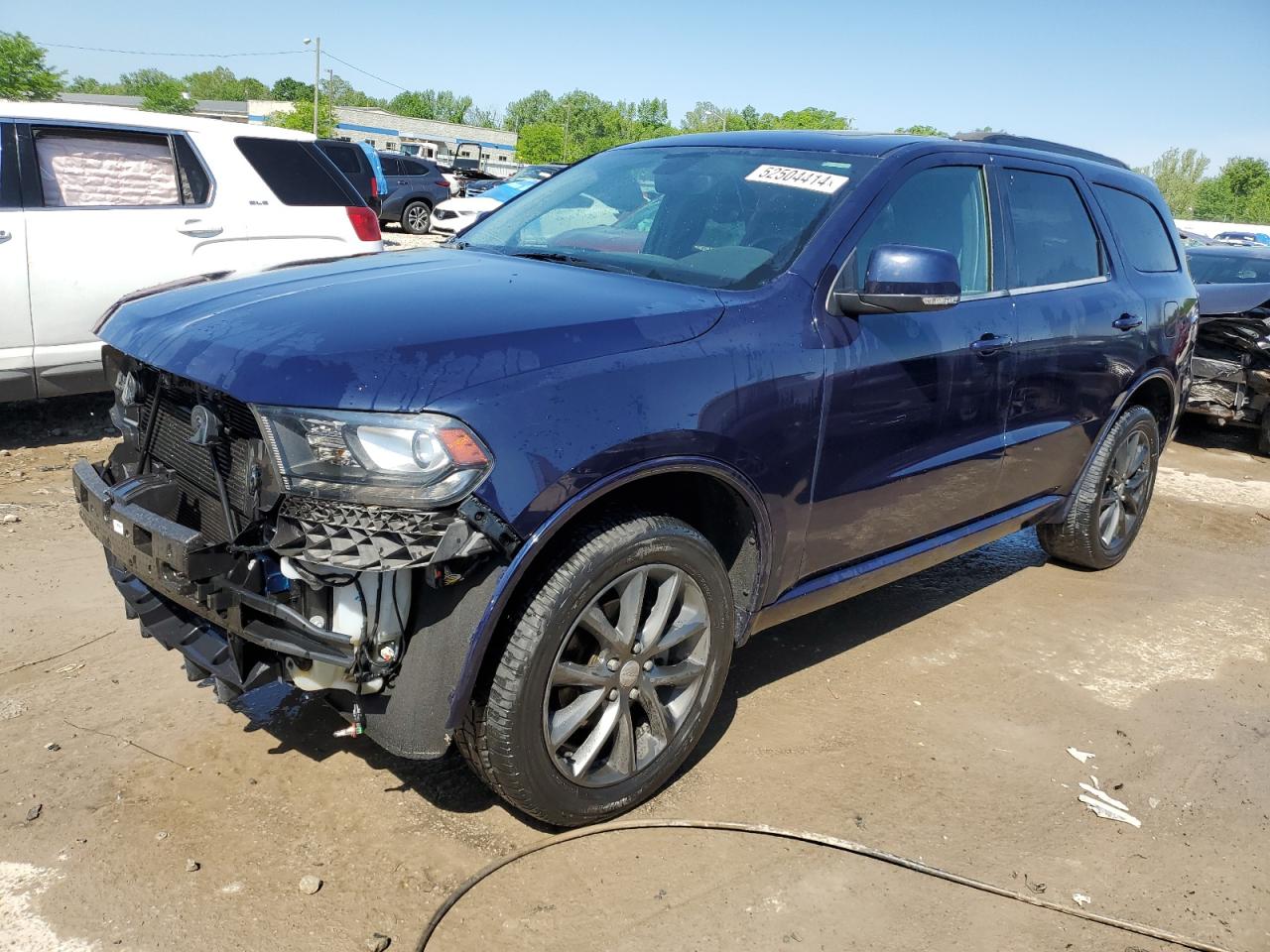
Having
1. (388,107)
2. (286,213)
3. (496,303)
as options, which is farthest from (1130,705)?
(388,107)

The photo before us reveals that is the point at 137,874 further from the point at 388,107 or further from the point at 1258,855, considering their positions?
the point at 388,107

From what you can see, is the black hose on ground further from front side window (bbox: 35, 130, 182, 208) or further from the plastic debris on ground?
front side window (bbox: 35, 130, 182, 208)

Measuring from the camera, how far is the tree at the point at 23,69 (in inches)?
1768

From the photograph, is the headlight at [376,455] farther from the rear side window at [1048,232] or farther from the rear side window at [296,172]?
the rear side window at [296,172]

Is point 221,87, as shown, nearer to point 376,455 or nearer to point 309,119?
point 309,119

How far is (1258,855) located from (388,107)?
6432 inches

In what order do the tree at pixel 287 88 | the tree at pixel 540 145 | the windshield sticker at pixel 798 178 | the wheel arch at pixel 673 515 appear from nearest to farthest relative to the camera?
the wheel arch at pixel 673 515 → the windshield sticker at pixel 798 178 → the tree at pixel 540 145 → the tree at pixel 287 88

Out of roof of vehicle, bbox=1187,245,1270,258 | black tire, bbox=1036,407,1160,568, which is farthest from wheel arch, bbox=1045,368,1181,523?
roof of vehicle, bbox=1187,245,1270,258

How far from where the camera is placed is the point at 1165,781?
340 centimetres

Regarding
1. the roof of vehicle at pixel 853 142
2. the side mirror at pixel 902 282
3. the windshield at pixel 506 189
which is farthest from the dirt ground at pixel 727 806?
the windshield at pixel 506 189

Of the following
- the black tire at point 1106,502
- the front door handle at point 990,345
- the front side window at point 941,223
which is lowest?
the black tire at point 1106,502

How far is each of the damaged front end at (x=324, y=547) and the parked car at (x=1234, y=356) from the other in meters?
7.93

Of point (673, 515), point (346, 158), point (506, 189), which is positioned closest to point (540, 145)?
point (346, 158)

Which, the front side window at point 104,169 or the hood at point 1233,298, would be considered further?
the hood at point 1233,298
